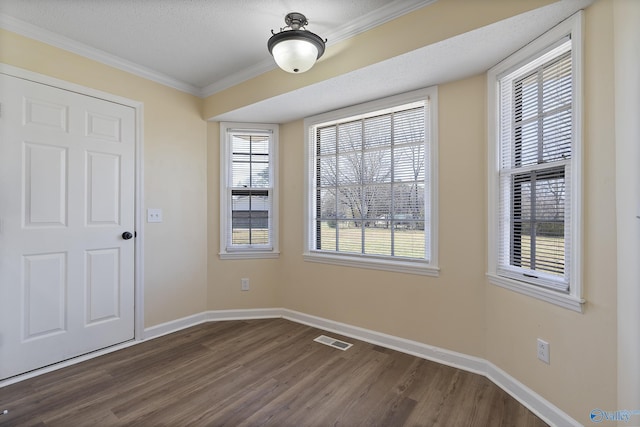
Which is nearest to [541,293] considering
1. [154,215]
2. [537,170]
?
[537,170]

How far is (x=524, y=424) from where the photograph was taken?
1605 mm

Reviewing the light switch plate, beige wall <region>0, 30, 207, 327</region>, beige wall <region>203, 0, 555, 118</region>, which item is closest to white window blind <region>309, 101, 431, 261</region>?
beige wall <region>203, 0, 555, 118</region>

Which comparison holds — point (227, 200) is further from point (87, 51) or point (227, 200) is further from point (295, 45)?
point (295, 45)

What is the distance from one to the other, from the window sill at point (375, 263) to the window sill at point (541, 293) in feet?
1.43

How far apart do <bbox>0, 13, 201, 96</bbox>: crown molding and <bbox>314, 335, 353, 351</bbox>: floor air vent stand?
2.86 meters

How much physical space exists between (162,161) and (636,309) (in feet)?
11.2

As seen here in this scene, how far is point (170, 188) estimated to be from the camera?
9.59ft

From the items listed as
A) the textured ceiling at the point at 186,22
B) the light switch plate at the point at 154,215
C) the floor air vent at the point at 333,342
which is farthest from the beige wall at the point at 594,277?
the light switch plate at the point at 154,215

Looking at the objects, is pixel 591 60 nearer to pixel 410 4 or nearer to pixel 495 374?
pixel 410 4

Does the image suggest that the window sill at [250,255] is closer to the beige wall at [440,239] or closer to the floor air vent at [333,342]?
the beige wall at [440,239]

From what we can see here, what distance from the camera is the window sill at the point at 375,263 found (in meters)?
2.37

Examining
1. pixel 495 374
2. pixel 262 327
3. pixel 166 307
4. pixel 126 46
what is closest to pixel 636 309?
pixel 495 374

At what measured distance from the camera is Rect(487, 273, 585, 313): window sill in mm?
1503

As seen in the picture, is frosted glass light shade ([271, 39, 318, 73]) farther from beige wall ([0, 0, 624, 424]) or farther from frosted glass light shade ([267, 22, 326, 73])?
beige wall ([0, 0, 624, 424])
